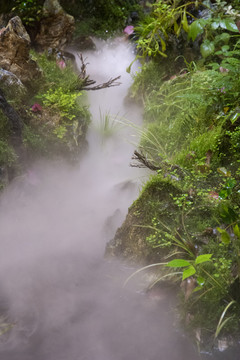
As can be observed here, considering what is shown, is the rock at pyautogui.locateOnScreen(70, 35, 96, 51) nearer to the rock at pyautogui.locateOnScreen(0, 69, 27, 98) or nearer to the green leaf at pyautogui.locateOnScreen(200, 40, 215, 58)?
the rock at pyautogui.locateOnScreen(0, 69, 27, 98)

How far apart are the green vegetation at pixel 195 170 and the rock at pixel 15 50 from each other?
6.26 feet

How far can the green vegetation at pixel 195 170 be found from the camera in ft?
9.16

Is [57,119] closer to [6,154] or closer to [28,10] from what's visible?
[6,154]

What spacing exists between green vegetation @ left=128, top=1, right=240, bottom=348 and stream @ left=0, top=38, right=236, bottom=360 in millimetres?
365

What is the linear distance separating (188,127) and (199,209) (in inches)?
60.2

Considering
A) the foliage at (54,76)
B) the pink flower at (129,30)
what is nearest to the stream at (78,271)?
the foliage at (54,76)

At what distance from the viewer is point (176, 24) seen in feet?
16.8

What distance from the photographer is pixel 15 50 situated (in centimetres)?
454

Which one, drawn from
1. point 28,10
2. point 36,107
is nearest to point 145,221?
point 36,107

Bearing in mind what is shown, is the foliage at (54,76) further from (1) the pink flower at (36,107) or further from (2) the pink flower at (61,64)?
(1) the pink flower at (36,107)

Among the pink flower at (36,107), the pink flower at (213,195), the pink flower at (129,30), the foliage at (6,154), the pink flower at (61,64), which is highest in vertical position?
the pink flower at (129,30)

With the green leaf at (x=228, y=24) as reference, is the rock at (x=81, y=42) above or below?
above

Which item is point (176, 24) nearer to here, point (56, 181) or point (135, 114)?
point (135, 114)

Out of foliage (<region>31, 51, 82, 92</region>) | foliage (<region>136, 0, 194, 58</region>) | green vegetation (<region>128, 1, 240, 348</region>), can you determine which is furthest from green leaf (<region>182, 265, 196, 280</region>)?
foliage (<region>136, 0, 194, 58</region>)
